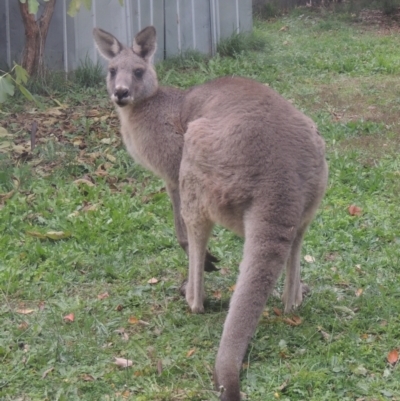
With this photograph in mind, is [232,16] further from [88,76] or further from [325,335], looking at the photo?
[325,335]

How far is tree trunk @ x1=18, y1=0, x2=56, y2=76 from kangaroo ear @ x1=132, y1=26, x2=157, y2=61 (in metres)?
3.25

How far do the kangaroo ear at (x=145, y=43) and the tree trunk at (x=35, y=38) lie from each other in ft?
10.7

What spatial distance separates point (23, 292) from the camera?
4469mm

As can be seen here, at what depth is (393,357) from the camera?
3.55 metres

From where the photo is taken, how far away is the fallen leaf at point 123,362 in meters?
3.61

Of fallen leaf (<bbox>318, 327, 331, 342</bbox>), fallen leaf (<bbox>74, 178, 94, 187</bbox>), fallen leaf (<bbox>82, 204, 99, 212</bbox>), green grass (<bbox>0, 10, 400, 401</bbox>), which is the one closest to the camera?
green grass (<bbox>0, 10, 400, 401</bbox>)

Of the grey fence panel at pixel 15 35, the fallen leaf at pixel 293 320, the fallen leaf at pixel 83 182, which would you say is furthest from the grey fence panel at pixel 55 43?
the fallen leaf at pixel 293 320

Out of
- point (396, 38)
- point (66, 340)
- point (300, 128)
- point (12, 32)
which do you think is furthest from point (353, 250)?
point (396, 38)

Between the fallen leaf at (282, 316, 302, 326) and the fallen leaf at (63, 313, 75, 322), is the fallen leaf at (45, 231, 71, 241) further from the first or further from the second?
the fallen leaf at (282, 316, 302, 326)

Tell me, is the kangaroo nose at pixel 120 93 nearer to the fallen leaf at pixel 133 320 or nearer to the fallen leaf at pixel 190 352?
the fallen leaf at pixel 133 320

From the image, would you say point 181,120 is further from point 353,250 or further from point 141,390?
point 141,390

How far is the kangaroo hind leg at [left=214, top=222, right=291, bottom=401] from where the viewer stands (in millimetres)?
3176

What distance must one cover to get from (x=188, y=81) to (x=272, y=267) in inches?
204

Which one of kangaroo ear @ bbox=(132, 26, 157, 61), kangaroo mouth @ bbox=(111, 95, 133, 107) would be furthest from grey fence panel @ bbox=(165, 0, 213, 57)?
kangaroo mouth @ bbox=(111, 95, 133, 107)
